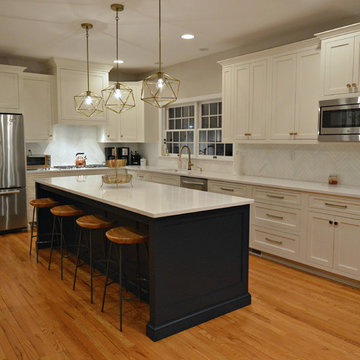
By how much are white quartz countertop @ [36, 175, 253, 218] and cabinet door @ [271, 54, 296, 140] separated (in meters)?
1.51

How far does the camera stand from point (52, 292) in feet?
11.1

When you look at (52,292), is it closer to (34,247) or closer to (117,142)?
(34,247)

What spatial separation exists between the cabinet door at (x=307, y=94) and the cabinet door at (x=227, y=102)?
1.03 meters

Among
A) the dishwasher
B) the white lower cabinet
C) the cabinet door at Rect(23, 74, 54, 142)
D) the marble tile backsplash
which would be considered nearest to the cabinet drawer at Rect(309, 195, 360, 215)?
the white lower cabinet

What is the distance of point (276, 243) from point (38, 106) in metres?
4.28

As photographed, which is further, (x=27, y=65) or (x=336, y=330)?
(x=27, y=65)

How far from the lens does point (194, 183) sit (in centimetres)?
517

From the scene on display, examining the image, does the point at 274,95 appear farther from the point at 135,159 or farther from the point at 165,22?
the point at 135,159

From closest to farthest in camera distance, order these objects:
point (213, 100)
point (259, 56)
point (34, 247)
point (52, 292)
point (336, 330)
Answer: point (336, 330) → point (52, 292) → point (259, 56) → point (34, 247) → point (213, 100)

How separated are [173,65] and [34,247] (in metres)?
3.71

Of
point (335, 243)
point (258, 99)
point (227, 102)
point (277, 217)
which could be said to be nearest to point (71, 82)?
point (227, 102)

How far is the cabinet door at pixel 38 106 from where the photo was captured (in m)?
5.86

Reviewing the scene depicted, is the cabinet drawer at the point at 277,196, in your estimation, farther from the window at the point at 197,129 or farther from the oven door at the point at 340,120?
the window at the point at 197,129

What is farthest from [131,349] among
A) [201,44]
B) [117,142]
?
[117,142]
